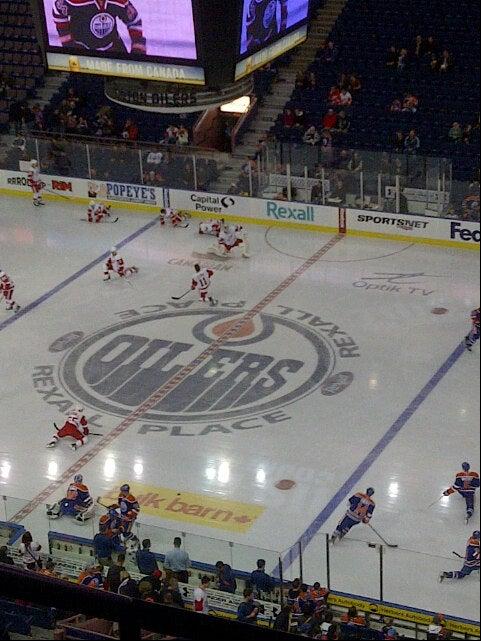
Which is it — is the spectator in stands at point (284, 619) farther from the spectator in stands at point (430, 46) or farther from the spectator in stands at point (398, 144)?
the spectator in stands at point (430, 46)

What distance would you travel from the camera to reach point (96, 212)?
100ft

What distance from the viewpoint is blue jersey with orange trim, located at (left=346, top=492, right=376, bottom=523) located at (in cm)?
1586

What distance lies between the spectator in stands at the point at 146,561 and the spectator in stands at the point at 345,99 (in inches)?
812

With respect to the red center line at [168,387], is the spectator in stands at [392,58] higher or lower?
higher

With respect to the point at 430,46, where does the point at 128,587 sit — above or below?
below

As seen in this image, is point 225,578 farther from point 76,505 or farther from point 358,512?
point 76,505

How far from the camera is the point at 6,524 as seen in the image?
1529 centimetres

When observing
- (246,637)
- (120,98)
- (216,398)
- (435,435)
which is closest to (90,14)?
(120,98)

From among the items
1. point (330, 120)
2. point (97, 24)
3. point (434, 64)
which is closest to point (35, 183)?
point (330, 120)

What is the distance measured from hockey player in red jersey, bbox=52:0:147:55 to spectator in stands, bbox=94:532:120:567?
6.92 m

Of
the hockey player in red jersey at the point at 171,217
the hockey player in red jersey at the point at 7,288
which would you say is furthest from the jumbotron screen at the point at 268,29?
the hockey player in red jersey at the point at 171,217

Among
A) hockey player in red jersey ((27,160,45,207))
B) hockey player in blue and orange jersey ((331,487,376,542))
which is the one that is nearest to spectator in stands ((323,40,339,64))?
hockey player in red jersey ((27,160,45,207))

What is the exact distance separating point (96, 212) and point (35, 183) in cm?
210

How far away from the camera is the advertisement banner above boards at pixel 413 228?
27172 millimetres
